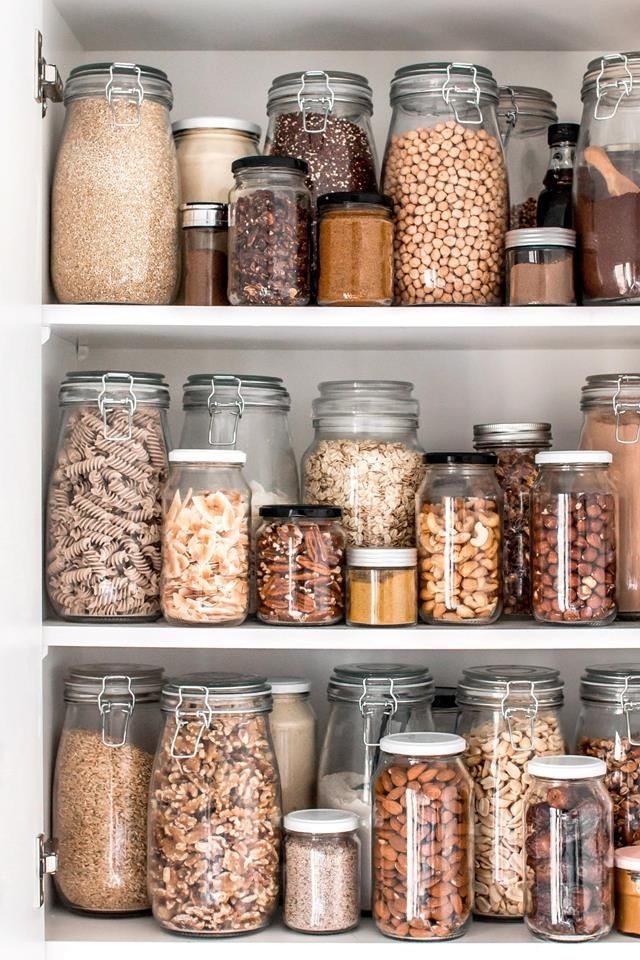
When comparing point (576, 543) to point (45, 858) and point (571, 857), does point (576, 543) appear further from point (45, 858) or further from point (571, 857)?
point (45, 858)

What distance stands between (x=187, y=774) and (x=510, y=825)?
0.35m

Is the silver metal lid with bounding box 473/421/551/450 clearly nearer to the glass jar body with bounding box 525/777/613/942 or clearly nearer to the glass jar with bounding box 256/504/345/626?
the glass jar with bounding box 256/504/345/626

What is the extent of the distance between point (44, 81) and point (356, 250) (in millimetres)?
367

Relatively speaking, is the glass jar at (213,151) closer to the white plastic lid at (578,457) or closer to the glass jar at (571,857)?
the white plastic lid at (578,457)

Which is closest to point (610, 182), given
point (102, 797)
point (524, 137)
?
point (524, 137)

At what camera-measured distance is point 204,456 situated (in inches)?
49.6

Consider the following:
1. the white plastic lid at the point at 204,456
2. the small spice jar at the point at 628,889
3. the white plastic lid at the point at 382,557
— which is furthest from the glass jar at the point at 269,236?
the small spice jar at the point at 628,889

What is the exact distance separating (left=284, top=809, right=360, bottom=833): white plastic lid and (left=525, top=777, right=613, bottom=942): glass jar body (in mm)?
192

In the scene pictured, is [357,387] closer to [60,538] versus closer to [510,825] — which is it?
[60,538]

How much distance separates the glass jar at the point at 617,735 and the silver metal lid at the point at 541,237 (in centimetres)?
47

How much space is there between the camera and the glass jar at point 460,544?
1292 millimetres

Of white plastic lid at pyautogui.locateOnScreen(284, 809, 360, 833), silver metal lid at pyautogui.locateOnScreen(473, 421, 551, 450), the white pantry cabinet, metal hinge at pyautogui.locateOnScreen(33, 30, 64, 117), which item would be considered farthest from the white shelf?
white plastic lid at pyautogui.locateOnScreen(284, 809, 360, 833)

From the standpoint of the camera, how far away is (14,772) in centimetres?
115

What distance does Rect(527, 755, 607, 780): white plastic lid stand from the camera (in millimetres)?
1209
